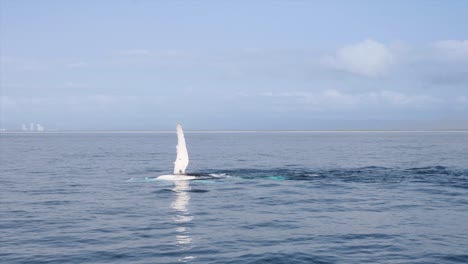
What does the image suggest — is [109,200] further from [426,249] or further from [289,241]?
[426,249]

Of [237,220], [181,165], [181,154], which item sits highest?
[181,154]

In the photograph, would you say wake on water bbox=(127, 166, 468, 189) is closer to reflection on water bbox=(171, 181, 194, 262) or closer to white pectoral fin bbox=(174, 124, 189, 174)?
white pectoral fin bbox=(174, 124, 189, 174)

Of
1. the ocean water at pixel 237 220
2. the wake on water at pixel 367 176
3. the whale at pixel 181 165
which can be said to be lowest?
the ocean water at pixel 237 220

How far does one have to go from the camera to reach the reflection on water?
19.4m

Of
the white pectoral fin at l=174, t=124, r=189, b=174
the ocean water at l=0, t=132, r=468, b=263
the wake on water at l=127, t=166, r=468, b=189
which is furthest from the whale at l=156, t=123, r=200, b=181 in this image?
the ocean water at l=0, t=132, r=468, b=263

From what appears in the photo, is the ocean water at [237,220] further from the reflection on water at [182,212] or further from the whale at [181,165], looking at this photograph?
the whale at [181,165]

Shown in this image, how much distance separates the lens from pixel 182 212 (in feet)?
83.5

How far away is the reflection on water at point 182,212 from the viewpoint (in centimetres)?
1938

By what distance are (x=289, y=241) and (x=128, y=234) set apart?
6.32 metres

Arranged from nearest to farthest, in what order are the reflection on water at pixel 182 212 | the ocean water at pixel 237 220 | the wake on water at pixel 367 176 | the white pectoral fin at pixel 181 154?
the ocean water at pixel 237 220 < the reflection on water at pixel 182 212 < the white pectoral fin at pixel 181 154 < the wake on water at pixel 367 176

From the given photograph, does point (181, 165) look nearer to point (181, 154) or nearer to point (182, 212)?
point (181, 154)

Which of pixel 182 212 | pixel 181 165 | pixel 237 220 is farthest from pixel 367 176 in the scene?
pixel 237 220

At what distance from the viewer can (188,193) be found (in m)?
32.1

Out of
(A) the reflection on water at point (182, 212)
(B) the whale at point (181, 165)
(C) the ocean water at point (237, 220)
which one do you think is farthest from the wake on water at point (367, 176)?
(A) the reflection on water at point (182, 212)
